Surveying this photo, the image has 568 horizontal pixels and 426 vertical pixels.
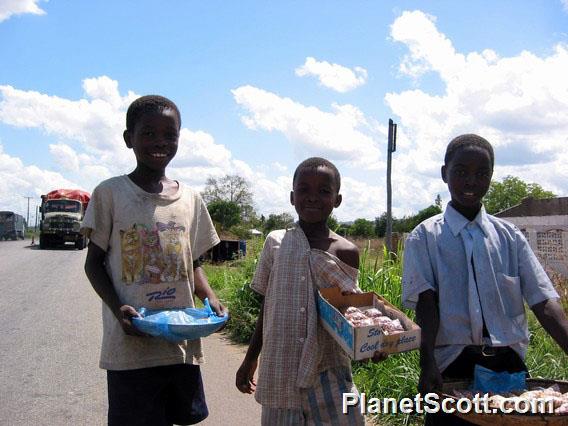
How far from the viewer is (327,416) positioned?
2.38 m

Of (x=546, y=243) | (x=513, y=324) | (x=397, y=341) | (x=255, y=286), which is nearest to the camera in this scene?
(x=397, y=341)

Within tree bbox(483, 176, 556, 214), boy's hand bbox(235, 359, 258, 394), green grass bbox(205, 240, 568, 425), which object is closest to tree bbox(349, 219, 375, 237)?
tree bbox(483, 176, 556, 214)

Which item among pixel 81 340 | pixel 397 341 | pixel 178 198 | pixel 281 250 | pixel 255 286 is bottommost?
pixel 81 340

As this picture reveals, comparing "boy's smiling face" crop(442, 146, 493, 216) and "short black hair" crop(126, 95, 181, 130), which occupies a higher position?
"short black hair" crop(126, 95, 181, 130)

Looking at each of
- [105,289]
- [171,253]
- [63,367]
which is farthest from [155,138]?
[63,367]

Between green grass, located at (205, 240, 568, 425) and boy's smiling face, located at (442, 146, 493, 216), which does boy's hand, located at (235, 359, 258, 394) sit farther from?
green grass, located at (205, 240, 568, 425)

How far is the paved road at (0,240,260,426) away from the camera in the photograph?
14.9 ft

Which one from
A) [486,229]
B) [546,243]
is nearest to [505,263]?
[486,229]

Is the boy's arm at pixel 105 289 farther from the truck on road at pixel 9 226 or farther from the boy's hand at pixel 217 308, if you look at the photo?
the truck on road at pixel 9 226

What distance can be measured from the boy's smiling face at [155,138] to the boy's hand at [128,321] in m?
0.67

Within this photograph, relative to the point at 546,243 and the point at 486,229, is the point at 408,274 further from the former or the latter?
the point at 546,243

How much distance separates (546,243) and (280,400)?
14.6 metres

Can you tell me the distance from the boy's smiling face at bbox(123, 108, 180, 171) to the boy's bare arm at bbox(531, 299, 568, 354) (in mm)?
1780

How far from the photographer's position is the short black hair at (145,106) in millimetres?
2436
